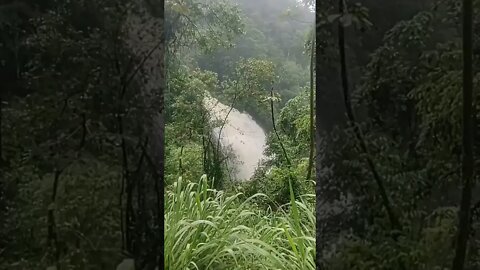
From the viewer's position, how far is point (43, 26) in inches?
52.9

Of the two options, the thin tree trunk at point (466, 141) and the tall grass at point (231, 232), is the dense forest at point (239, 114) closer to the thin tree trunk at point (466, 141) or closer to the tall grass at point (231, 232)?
the tall grass at point (231, 232)

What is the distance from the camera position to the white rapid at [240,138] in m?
1.84

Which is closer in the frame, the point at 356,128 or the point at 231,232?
the point at 356,128

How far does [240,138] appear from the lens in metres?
1.85

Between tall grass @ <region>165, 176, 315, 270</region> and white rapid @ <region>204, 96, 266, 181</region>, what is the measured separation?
0.11 metres

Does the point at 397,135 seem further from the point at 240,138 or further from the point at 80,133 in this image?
the point at 80,133

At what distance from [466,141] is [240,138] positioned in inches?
30.5

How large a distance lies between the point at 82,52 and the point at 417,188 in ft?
3.14

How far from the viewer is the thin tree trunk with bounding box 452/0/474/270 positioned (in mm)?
1316

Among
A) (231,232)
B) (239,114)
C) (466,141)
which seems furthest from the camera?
(239,114)

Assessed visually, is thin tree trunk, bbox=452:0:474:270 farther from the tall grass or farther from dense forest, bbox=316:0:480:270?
the tall grass

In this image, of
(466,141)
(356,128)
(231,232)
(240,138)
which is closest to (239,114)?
(240,138)

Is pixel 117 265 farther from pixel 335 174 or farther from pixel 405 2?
pixel 405 2

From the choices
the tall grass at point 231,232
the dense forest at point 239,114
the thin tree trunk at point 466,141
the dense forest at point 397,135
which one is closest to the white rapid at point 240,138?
the dense forest at point 239,114
